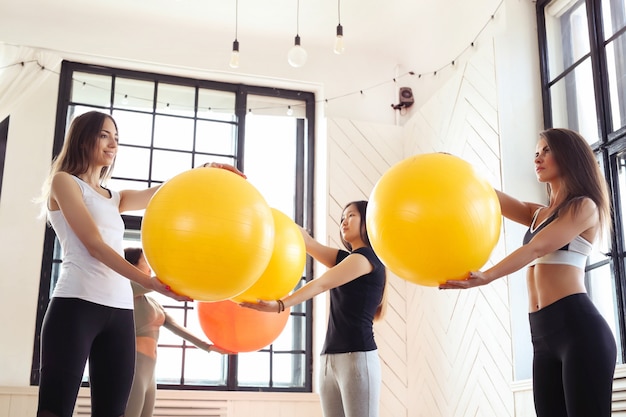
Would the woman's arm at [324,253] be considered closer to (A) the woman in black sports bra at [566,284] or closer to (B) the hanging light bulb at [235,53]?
(A) the woman in black sports bra at [566,284]

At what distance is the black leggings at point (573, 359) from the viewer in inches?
75.8

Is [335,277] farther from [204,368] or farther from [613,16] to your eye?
[204,368]

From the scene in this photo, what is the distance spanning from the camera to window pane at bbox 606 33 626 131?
361 cm

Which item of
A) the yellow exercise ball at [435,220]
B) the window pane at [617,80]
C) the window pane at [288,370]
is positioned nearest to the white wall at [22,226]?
the window pane at [288,370]

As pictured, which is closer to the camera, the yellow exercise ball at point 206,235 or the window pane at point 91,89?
the yellow exercise ball at point 206,235

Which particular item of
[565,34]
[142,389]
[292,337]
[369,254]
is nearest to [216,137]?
[292,337]

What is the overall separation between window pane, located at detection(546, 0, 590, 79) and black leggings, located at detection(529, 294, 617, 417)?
2391mm

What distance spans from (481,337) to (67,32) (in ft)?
12.0

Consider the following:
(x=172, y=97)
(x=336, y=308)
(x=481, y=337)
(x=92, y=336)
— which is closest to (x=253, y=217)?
(x=92, y=336)

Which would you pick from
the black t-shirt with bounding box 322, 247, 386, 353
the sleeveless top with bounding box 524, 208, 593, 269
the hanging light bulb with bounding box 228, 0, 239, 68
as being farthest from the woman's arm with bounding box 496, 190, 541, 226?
the hanging light bulb with bounding box 228, 0, 239, 68

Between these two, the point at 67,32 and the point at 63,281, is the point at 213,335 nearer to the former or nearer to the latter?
the point at 63,281

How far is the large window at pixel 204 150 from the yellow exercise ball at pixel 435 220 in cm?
308

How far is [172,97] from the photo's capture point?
5.44 m

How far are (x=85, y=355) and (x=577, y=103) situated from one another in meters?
3.16
